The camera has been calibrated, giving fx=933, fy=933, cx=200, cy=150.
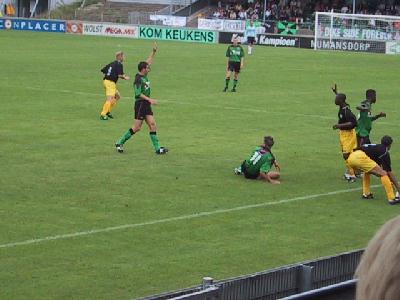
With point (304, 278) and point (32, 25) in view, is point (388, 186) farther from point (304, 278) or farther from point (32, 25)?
point (32, 25)

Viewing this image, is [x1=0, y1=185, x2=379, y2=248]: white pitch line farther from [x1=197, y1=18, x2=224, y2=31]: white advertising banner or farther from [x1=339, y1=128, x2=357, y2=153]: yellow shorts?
[x1=197, y1=18, x2=224, y2=31]: white advertising banner

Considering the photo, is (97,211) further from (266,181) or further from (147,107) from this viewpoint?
(147,107)

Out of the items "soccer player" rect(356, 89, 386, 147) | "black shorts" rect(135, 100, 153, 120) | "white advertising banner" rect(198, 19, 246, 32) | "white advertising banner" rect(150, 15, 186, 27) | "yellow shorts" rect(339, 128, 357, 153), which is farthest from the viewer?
"white advertising banner" rect(150, 15, 186, 27)

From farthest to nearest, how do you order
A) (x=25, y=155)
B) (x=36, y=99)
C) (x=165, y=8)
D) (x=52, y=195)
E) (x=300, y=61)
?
(x=165, y=8), (x=300, y=61), (x=36, y=99), (x=25, y=155), (x=52, y=195)

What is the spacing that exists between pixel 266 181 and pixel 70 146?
542 cm

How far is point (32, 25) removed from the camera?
72000 millimetres

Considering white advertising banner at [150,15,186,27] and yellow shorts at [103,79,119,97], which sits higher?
white advertising banner at [150,15,186,27]

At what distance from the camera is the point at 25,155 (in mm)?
19188

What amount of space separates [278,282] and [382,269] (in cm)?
514

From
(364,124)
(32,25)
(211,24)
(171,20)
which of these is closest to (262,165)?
(364,124)

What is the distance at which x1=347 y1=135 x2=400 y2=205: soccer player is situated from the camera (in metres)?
15.2

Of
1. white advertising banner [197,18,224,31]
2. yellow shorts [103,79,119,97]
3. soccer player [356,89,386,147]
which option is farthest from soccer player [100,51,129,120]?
white advertising banner [197,18,224,31]

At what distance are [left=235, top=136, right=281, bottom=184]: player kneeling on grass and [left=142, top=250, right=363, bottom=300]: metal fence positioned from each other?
903 cm

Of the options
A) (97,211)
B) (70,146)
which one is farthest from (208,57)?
(97,211)
